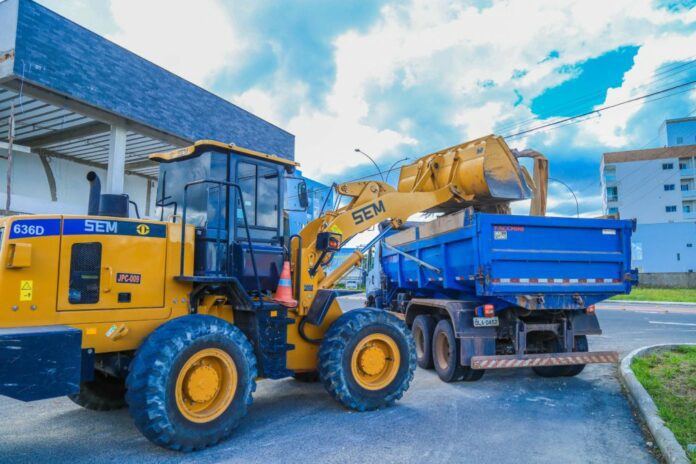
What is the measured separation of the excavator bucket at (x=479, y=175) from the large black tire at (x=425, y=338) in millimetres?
1956

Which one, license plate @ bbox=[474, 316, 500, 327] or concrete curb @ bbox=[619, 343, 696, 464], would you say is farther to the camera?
license plate @ bbox=[474, 316, 500, 327]

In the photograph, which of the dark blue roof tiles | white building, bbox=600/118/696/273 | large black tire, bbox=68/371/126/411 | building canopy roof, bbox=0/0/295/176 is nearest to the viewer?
large black tire, bbox=68/371/126/411

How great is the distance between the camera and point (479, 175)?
779 cm

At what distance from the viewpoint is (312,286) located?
21.0 ft

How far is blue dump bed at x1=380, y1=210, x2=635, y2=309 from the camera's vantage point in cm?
705

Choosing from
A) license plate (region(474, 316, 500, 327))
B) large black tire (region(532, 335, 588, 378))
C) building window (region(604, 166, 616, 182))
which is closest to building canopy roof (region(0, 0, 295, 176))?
license plate (region(474, 316, 500, 327))

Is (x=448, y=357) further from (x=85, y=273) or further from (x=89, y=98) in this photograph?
(x=89, y=98)

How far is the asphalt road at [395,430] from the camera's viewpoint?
15.0 feet

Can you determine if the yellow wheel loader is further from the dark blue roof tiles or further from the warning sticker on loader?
the dark blue roof tiles

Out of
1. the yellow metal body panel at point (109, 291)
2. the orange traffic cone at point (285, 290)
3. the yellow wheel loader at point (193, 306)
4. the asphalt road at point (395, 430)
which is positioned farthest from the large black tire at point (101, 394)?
the orange traffic cone at point (285, 290)

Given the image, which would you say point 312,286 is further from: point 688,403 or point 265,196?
point 688,403

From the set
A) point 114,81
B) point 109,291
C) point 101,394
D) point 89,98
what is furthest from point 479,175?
point 114,81

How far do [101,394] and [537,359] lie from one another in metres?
5.61

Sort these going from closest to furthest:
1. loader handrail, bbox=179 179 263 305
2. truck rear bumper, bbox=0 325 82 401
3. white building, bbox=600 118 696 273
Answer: truck rear bumper, bbox=0 325 82 401 → loader handrail, bbox=179 179 263 305 → white building, bbox=600 118 696 273
